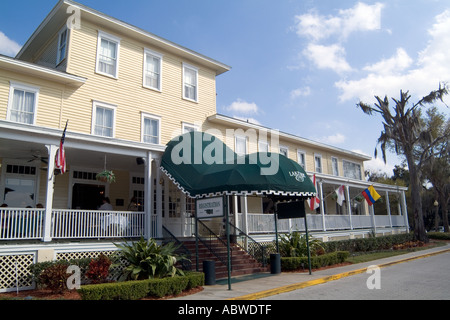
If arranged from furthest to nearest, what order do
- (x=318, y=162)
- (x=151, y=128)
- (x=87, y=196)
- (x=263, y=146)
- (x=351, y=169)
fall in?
(x=351, y=169)
(x=318, y=162)
(x=263, y=146)
(x=151, y=128)
(x=87, y=196)

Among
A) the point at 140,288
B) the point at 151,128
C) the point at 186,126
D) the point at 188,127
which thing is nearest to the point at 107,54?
the point at 151,128

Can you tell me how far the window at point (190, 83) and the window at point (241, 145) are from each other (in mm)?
3705

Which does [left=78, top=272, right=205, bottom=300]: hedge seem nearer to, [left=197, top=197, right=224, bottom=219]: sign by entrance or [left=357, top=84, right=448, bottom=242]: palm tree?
[left=197, top=197, right=224, bottom=219]: sign by entrance

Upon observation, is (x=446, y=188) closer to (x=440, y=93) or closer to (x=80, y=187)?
(x=440, y=93)

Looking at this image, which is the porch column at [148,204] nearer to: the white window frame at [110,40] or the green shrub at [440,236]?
the white window frame at [110,40]

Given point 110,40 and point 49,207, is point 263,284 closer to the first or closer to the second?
point 49,207

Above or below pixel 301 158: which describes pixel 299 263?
below

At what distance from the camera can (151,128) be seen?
1728 centimetres

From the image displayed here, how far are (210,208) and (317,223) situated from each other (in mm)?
12283

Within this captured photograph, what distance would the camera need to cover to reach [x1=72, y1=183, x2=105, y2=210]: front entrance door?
15.2 meters

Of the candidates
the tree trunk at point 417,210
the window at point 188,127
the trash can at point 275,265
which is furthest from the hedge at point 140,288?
the tree trunk at point 417,210

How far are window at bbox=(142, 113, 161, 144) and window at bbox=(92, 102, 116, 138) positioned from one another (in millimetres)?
1592
